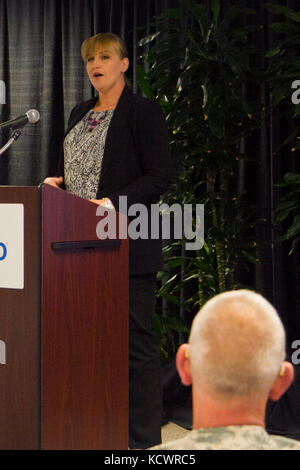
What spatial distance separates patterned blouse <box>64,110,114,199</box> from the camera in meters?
2.33

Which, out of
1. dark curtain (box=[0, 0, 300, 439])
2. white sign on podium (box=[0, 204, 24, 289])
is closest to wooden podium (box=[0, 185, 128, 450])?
white sign on podium (box=[0, 204, 24, 289])

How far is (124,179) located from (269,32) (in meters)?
1.67

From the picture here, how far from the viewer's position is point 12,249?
1553 millimetres

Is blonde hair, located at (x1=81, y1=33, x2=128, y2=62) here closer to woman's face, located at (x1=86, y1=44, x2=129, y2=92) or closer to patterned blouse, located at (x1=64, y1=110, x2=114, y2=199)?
woman's face, located at (x1=86, y1=44, x2=129, y2=92)

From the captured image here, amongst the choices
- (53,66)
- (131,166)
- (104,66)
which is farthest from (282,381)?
(53,66)

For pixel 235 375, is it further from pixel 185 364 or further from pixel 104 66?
pixel 104 66

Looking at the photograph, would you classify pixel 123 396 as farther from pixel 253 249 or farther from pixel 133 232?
pixel 253 249

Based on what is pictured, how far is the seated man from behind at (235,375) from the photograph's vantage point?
2.64 ft

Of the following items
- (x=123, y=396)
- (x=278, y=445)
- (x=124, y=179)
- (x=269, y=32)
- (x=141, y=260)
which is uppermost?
(x=269, y=32)

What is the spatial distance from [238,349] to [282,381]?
4.2 inches

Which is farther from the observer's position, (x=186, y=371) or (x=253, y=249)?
(x=253, y=249)

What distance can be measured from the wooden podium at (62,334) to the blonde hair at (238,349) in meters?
0.77

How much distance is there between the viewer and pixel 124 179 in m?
2.29
